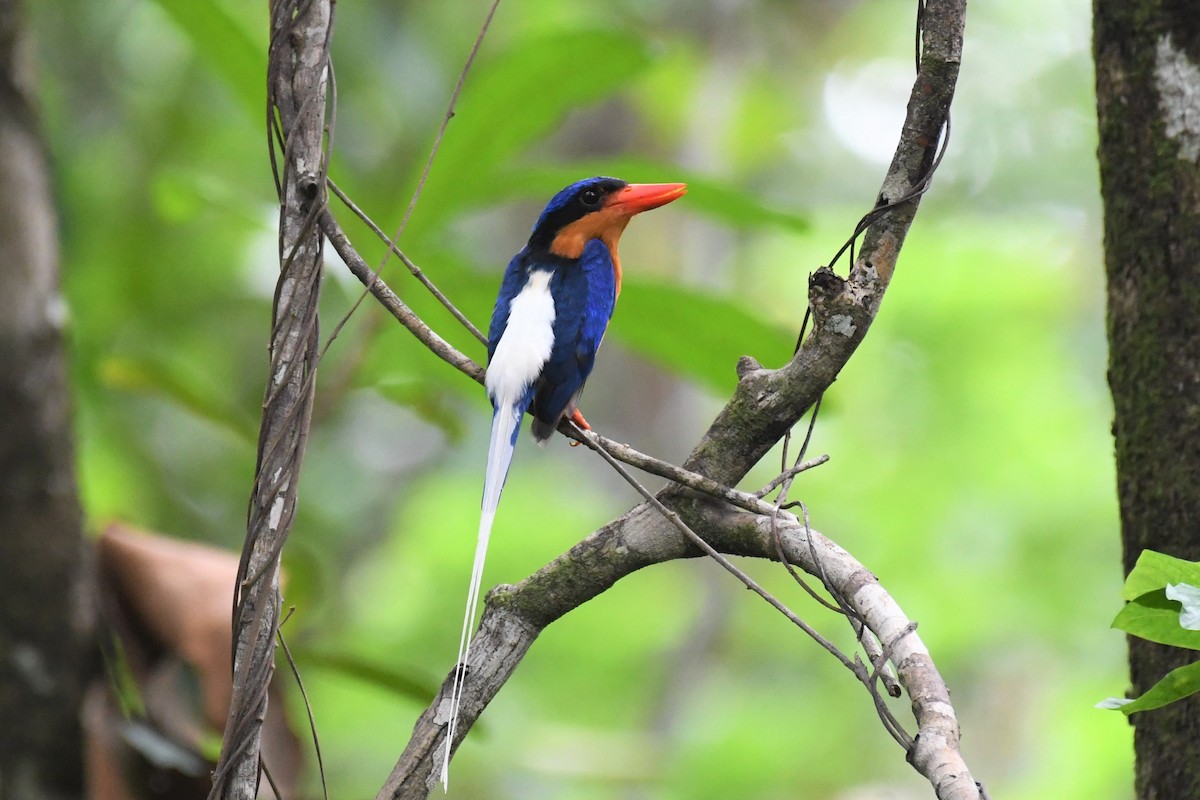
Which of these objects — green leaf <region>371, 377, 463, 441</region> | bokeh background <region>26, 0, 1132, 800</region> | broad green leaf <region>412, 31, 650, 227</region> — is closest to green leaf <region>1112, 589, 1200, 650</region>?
bokeh background <region>26, 0, 1132, 800</region>

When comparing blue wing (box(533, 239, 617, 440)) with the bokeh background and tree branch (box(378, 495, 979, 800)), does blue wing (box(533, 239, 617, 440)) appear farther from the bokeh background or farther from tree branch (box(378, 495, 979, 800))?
tree branch (box(378, 495, 979, 800))

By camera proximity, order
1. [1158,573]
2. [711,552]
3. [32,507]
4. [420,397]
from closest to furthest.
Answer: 1. [1158,573]
2. [711,552]
3. [32,507]
4. [420,397]

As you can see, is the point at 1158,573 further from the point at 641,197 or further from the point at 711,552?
the point at 641,197

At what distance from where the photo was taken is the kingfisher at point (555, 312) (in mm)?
2334

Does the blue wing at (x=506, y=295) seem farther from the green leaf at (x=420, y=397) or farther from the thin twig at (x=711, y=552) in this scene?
the thin twig at (x=711, y=552)

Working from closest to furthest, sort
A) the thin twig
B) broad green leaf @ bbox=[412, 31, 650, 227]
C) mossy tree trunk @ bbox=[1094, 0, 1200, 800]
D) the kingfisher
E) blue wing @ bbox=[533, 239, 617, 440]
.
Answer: the thin twig, mossy tree trunk @ bbox=[1094, 0, 1200, 800], the kingfisher, blue wing @ bbox=[533, 239, 617, 440], broad green leaf @ bbox=[412, 31, 650, 227]

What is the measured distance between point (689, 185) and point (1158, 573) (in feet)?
5.76

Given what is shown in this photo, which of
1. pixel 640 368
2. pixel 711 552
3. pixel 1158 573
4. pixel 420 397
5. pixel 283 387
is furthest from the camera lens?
pixel 640 368

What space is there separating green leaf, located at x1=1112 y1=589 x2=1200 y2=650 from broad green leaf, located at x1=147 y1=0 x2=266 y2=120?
2309 millimetres

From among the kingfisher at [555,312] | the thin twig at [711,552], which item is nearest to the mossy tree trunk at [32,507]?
the kingfisher at [555,312]

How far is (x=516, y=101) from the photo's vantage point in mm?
2975

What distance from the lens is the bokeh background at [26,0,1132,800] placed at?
3.20m

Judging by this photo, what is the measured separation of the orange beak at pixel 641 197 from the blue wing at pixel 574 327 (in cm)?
11

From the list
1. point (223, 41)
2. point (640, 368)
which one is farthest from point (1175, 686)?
point (640, 368)
